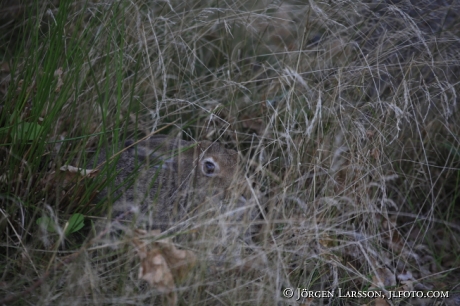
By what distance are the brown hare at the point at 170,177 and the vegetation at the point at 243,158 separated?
0.11 meters

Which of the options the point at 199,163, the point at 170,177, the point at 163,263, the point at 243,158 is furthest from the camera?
the point at 199,163

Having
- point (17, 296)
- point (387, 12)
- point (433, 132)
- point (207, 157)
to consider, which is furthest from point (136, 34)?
point (433, 132)

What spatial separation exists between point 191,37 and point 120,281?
69.0 inches

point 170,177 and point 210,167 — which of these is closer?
point 170,177

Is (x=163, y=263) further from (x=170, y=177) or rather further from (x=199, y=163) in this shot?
(x=199, y=163)

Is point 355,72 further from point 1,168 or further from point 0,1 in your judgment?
point 0,1

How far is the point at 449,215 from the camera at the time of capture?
12.1 feet

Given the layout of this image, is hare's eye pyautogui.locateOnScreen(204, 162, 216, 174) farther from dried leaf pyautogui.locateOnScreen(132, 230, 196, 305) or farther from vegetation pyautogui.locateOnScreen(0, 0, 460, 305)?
dried leaf pyautogui.locateOnScreen(132, 230, 196, 305)

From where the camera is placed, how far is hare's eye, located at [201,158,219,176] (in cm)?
303

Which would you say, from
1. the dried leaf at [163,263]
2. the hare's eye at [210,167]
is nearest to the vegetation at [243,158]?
the dried leaf at [163,263]

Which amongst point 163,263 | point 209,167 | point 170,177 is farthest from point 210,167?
point 163,263

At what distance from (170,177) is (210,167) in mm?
286

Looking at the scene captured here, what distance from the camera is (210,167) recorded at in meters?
3.05

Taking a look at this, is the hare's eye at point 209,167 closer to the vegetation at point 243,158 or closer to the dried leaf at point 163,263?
the vegetation at point 243,158
